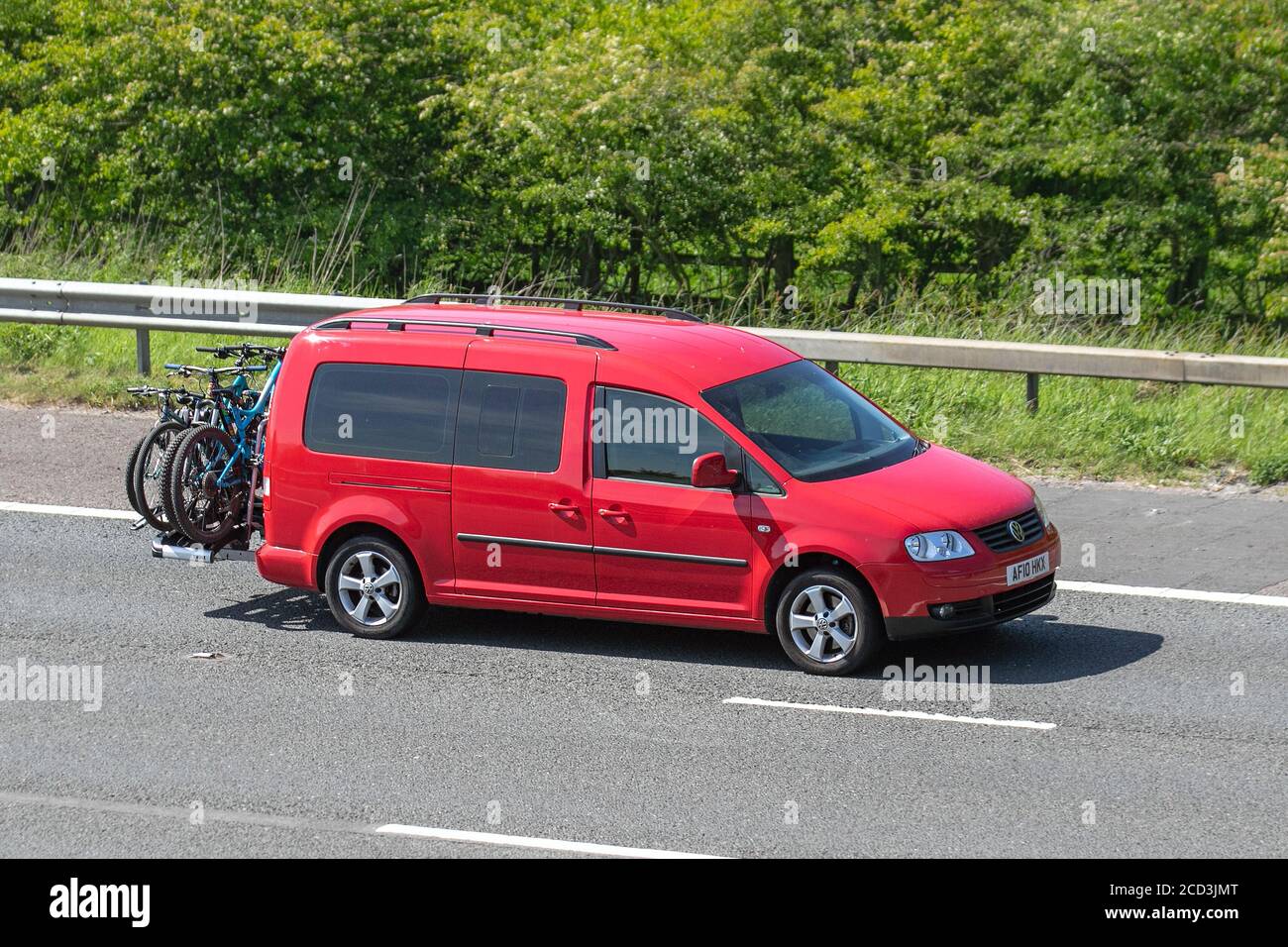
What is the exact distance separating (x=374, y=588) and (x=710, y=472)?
221cm

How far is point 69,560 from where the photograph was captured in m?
11.5

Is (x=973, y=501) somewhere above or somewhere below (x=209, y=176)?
below

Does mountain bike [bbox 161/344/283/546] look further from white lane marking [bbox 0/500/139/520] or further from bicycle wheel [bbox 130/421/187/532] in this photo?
white lane marking [bbox 0/500/139/520]

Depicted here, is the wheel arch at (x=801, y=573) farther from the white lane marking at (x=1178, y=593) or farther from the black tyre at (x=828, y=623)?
the white lane marking at (x=1178, y=593)

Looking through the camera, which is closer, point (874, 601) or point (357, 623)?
point (874, 601)

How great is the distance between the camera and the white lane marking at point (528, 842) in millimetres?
6633

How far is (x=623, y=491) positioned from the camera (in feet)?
30.2

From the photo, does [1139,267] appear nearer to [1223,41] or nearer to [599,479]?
[1223,41]

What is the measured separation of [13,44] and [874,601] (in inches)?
773

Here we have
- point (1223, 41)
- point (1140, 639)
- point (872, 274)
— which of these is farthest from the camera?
point (872, 274)

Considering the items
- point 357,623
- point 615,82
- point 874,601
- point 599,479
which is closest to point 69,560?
point 357,623

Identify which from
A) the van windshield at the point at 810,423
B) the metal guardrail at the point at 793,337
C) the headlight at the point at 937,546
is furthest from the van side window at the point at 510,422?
the metal guardrail at the point at 793,337

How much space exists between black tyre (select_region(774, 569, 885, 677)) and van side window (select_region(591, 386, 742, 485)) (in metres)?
0.78

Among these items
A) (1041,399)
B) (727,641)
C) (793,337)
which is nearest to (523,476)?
(727,641)
